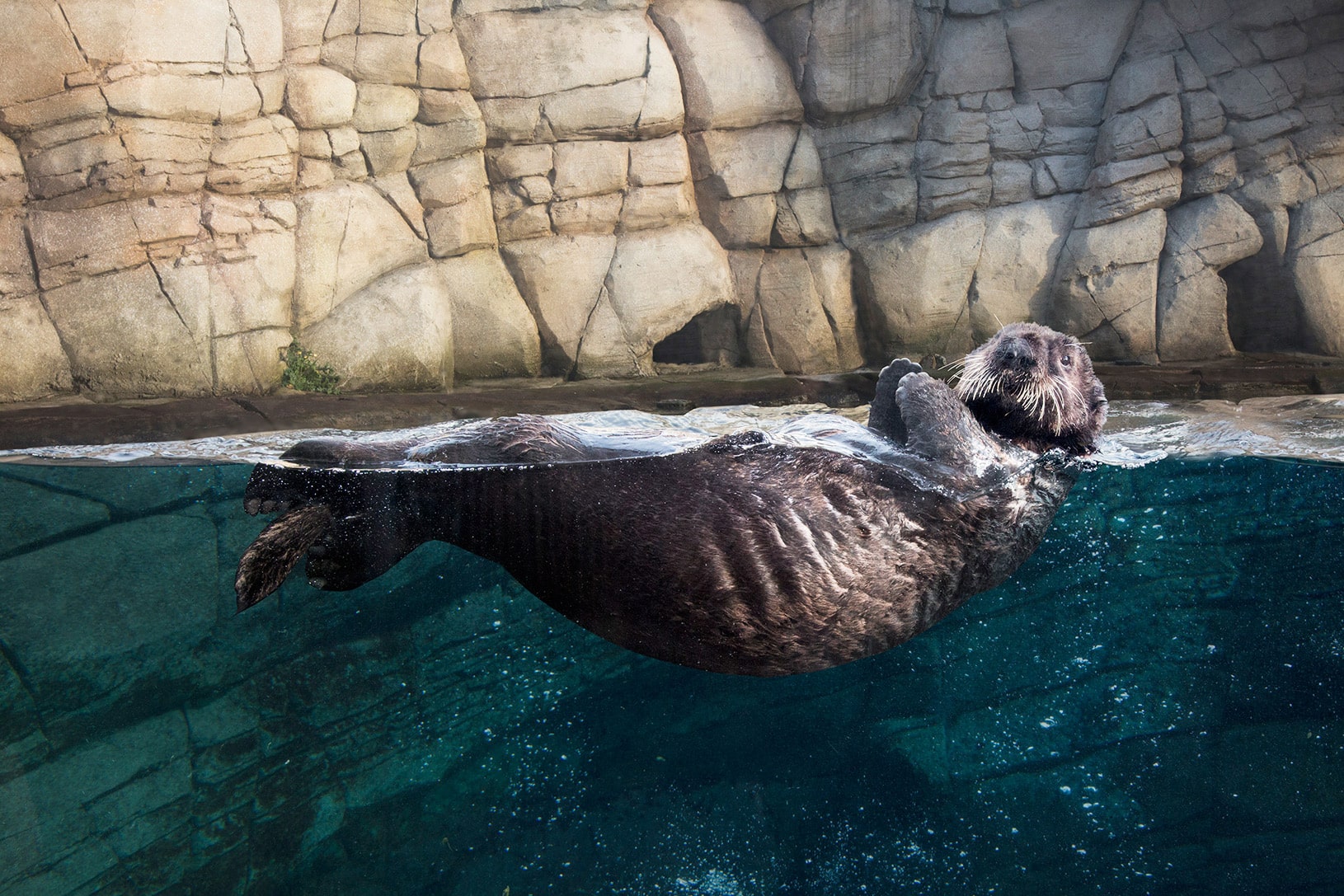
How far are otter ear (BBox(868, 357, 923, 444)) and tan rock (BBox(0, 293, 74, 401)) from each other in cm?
723

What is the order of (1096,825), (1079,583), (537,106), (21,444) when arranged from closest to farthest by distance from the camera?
(21,444)
(1096,825)
(1079,583)
(537,106)

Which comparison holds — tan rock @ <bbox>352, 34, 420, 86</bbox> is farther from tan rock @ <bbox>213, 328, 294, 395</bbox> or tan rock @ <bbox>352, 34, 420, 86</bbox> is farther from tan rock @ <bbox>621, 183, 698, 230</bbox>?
tan rock @ <bbox>213, 328, 294, 395</bbox>

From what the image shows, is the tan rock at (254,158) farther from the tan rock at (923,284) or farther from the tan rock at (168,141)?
A: the tan rock at (923,284)

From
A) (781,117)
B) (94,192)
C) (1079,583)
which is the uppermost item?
(781,117)

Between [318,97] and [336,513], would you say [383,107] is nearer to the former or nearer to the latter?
[318,97]

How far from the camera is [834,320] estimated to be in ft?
34.6

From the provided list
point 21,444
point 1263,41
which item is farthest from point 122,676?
point 1263,41

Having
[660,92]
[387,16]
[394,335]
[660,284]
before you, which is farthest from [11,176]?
[660,92]

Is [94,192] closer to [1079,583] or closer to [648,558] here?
[648,558]

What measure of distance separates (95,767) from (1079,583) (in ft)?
26.3

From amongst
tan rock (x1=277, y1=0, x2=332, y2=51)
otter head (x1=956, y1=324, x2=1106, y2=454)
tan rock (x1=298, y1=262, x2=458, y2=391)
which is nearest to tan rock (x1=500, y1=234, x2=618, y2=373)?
tan rock (x1=298, y1=262, x2=458, y2=391)

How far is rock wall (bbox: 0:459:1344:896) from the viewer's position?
177 inches

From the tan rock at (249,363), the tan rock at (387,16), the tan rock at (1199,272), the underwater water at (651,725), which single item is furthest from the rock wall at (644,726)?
the tan rock at (387,16)

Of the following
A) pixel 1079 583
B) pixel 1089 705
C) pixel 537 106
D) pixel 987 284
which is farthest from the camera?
pixel 987 284
